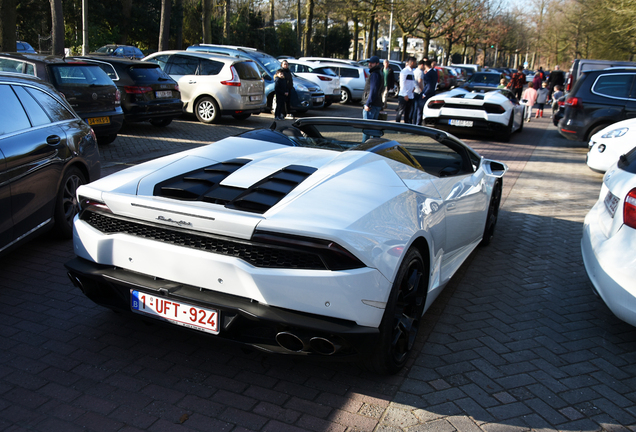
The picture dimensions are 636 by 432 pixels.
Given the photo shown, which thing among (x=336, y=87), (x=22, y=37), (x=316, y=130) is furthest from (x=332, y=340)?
(x=22, y=37)

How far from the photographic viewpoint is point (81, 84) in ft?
29.5

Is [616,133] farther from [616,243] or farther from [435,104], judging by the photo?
[616,243]

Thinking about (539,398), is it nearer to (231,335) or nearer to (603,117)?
(231,335)

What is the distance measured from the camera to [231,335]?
2695mm

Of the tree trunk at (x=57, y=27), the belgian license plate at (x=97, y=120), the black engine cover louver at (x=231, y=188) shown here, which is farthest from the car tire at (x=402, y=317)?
the tree trunk at (x=57, y=27)

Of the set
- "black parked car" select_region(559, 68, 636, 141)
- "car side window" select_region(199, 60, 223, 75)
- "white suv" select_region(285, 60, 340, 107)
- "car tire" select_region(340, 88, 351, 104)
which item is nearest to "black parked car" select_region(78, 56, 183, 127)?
"car side window" select_region(199, 60, 223, 75)

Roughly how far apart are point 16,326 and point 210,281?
1.75m

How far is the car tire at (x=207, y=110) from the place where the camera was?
45.8 ft

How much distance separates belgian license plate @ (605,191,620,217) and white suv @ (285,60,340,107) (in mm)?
15933

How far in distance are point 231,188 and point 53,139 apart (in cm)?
269

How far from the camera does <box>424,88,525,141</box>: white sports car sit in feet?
43.0

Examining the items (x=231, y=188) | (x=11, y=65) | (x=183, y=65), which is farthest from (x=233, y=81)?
(x=231, y=188)

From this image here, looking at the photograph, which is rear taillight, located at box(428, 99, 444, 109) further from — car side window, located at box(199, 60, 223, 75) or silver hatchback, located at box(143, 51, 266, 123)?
car side window, located at box(199, 60, 223, 75)

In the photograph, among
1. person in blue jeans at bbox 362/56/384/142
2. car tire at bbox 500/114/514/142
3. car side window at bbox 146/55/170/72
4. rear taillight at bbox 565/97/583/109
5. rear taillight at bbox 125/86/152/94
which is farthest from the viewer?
car side window at bbox 146/55/170/72
